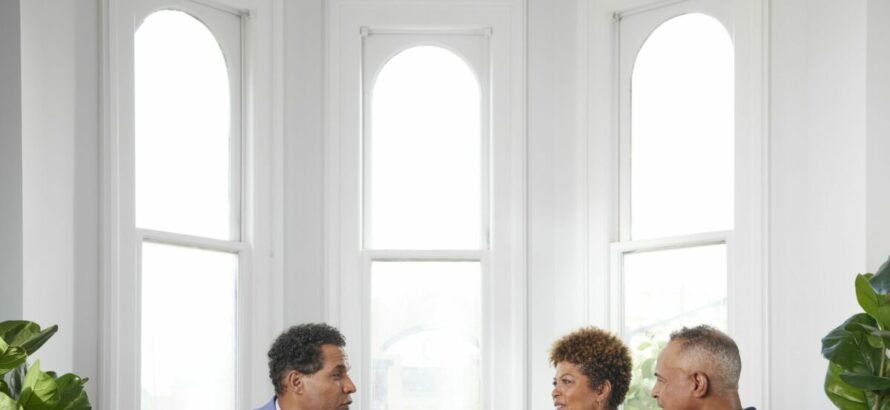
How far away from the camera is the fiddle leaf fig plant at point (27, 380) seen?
10.3 feet

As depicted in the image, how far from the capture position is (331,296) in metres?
5.01

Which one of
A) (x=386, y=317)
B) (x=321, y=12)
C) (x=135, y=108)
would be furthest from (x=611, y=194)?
(x=135, y=108)

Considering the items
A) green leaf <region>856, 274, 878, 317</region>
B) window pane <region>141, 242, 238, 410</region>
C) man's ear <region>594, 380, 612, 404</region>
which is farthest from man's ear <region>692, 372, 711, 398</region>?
window pane <region>141, 242, 238, 410</region>

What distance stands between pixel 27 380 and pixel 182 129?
1.59 meters

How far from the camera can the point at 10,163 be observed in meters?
3.71

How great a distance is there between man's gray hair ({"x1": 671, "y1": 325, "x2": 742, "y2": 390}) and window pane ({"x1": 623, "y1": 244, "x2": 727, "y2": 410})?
1.08m

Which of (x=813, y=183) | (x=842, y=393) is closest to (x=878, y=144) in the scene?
(x=813, y=183)

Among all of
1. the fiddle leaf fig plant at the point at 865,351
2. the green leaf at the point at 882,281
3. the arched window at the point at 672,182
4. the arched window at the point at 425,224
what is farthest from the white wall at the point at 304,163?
the green leaf at the point at 882,281

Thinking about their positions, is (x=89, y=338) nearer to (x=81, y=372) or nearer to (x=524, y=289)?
(x=81, y=372)

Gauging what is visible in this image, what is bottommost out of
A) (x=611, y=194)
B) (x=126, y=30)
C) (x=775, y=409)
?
(x=775, y=409)

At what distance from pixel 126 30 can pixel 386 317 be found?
1453mm

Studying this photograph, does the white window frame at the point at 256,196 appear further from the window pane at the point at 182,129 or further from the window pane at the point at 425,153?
the window pane at the point at 425,153

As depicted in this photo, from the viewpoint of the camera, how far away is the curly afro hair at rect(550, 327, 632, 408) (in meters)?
4.10

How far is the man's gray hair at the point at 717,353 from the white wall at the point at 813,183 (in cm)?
69
